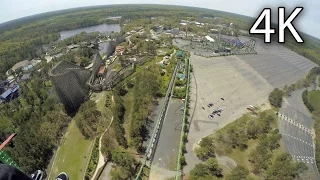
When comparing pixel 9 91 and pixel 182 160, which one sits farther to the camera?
pixel 9 91

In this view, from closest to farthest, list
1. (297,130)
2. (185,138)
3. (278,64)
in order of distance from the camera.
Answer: (185,138) < (297,130) < (278,64)

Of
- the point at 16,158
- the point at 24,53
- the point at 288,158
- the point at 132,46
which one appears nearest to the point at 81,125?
the point at 16,158

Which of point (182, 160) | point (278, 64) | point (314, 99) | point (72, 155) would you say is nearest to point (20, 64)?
point (72, 155)

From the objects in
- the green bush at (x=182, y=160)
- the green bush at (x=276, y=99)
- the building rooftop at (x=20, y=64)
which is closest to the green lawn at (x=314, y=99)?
the green bush at (x=276, y=99)

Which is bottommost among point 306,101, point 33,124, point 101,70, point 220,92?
point 306,101

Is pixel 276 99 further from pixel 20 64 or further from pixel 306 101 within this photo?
pixel 20 64
